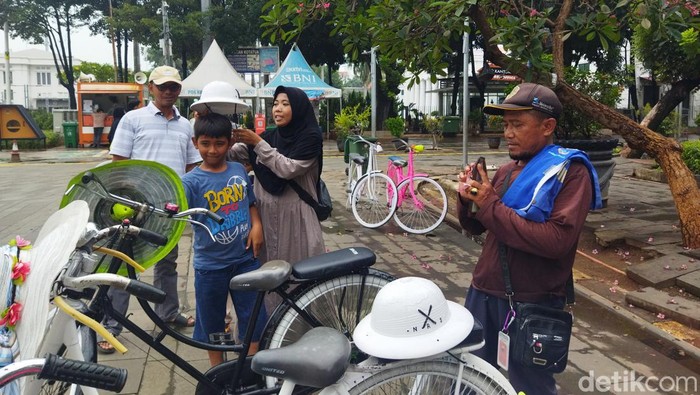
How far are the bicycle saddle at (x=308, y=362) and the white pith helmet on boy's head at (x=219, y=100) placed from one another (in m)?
1.83

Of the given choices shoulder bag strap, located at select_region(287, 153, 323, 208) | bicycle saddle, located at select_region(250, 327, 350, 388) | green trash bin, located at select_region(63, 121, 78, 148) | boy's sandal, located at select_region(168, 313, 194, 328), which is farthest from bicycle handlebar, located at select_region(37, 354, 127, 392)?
green trash bin, located at select_region(63, 121, 78, 148)

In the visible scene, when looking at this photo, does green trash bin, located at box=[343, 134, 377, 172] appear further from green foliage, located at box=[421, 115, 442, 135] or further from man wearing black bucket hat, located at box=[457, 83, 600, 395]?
green foliage, located at box=[421, 115, 442, 135]

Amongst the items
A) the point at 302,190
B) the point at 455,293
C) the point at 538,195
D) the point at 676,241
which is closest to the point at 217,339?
the point at 302,190

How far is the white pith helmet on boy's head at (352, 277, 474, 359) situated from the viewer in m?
1.69

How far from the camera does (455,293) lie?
483 cm

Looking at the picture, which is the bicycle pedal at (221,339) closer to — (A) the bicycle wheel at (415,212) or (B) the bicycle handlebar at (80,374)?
(B) the bicycle handlebar at (80,374)

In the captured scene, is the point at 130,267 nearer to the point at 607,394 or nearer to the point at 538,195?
the point at 538,195

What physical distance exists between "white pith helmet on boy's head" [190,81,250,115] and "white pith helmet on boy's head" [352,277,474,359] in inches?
71.6

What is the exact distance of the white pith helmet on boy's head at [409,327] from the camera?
169 centimetres

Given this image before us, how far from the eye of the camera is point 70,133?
20.8m

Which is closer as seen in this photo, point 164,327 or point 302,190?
point 164,327

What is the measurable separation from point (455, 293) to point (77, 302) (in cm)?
345

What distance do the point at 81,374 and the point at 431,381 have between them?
1067 millimetres

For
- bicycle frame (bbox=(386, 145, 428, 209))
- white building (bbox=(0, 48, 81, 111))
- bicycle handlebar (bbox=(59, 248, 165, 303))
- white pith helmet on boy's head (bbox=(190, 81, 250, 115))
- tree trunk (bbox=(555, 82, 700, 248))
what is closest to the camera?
bicycle handlebar (bbox=(59, 248, 165, 303))
